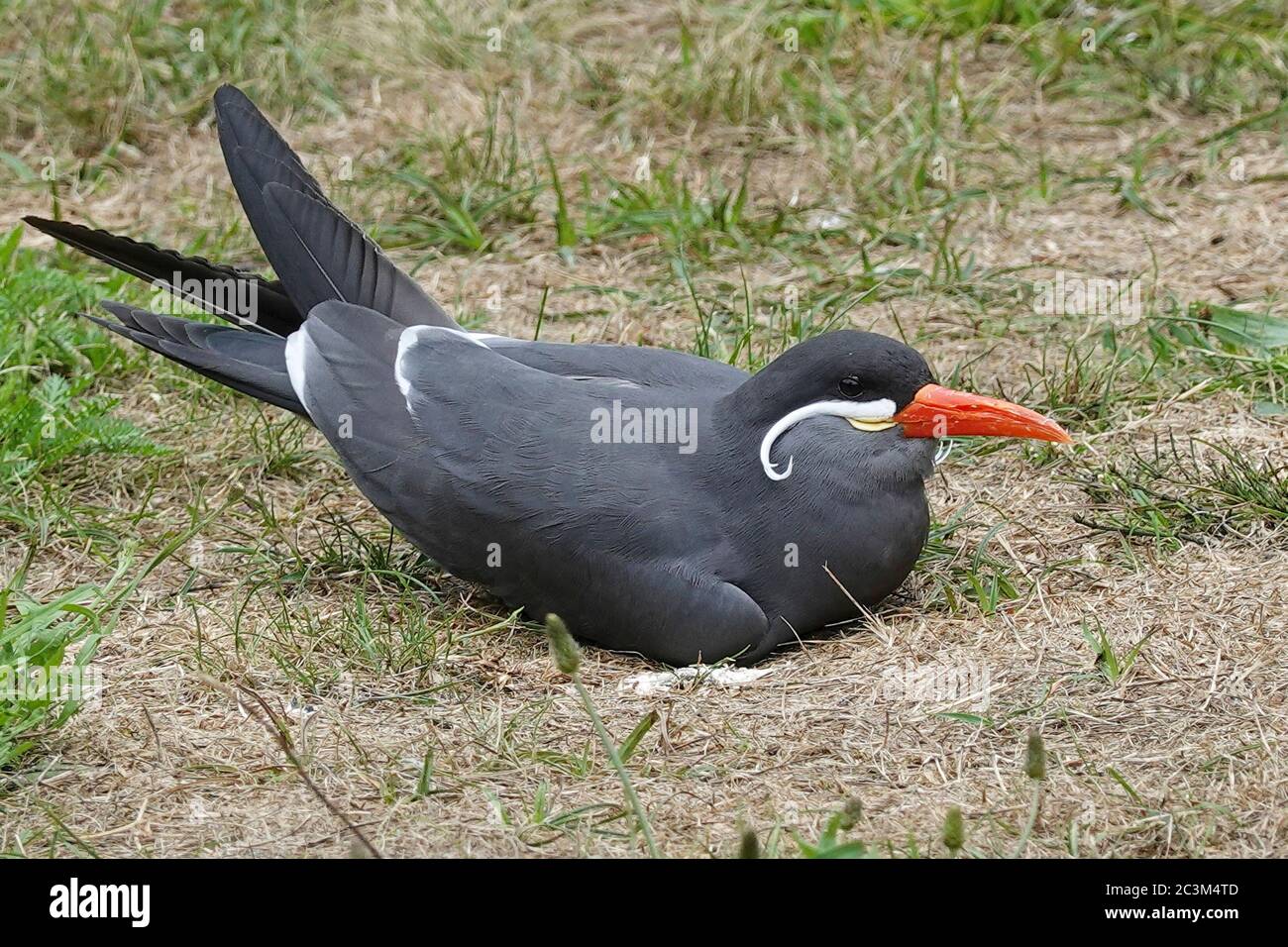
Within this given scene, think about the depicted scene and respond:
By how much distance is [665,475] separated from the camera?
348 centimetres

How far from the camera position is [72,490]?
162 inches

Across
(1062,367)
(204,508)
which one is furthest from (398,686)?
(1062,367)

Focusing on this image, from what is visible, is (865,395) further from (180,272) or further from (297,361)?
(180,272)

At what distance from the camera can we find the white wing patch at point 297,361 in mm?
3795

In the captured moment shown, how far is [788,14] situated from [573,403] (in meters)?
2.95

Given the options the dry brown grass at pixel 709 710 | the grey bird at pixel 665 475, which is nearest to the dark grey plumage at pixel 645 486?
the grey bird at pixel 665 475

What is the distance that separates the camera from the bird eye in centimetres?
344

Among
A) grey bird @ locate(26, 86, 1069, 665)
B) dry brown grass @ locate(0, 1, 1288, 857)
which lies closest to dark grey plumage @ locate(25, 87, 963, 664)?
grey bird @ locate(26, 86, 1069, 665)

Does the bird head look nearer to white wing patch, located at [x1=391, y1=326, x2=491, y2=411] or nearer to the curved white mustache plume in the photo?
the curved white mustache plume

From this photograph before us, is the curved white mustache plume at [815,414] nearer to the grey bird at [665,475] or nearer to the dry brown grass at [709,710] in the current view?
the grey bird at [665,475]

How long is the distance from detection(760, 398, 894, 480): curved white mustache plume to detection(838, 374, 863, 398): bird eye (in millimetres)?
18

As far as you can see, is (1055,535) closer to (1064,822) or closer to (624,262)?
(1064,822)

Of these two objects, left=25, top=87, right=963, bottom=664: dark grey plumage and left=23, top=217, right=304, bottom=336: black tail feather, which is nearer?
left=25, top=87, right=963, bottom=664: dark grey plumage

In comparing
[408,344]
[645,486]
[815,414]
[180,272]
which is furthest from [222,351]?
[815,414]
